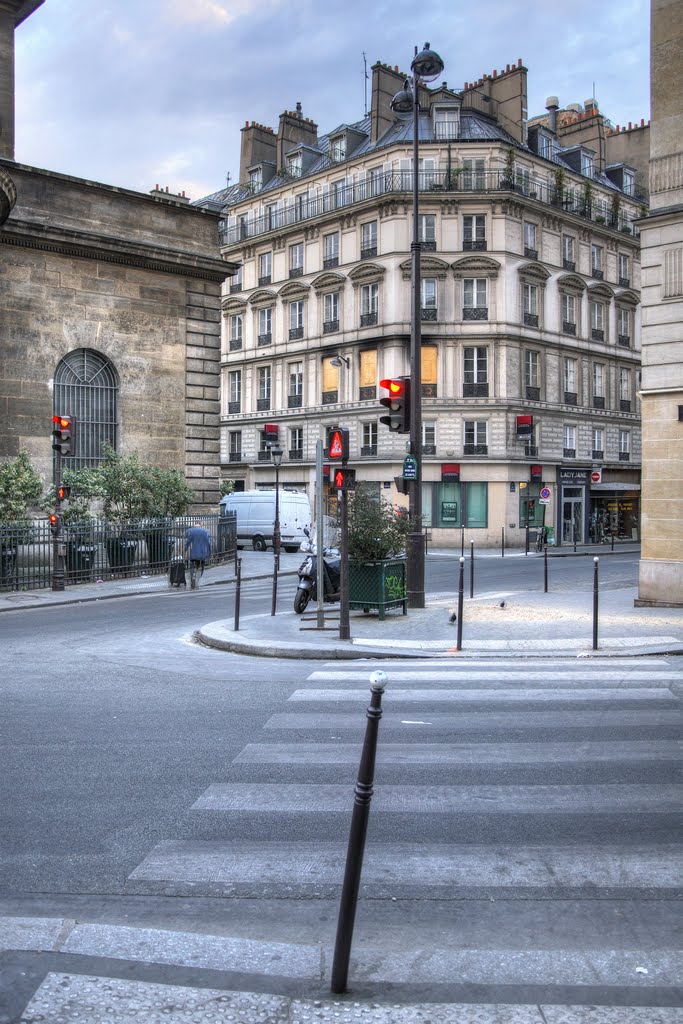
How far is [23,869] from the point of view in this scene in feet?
15.6

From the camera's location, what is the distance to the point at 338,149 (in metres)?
48.8

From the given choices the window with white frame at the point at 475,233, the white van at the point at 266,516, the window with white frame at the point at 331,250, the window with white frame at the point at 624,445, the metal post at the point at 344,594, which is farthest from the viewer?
the window with white frame at the point at 624,445

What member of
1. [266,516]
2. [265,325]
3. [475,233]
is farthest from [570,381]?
[266,516]

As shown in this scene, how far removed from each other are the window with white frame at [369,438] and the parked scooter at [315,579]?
27832 millimetres

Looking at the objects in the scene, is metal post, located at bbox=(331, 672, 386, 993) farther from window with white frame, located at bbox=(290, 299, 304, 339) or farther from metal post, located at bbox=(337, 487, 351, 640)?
window with white frame, located at bbox=(290, 299, 304, 339)

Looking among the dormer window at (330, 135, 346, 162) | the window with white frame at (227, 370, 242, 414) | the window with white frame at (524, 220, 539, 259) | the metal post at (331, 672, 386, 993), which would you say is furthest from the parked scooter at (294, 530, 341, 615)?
the dormer window at (330, 135, 346, 162)

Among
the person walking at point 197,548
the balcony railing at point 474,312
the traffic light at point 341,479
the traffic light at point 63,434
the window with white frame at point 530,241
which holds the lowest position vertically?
the person walking at point 197,548

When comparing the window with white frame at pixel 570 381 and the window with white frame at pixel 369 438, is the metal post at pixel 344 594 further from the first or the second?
the window with white frame at pixel 570 381

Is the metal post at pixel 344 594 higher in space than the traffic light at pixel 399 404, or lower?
lower

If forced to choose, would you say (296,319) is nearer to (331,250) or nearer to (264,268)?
(331,250)

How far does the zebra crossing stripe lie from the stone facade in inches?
840

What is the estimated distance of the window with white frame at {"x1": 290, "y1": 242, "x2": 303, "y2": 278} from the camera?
4878 centimetres

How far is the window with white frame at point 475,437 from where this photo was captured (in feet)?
140

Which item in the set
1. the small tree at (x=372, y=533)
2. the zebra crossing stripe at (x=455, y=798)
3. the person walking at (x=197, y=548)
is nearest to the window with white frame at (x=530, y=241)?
the person walking at (x=197, y=548)
